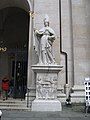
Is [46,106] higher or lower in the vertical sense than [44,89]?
lower

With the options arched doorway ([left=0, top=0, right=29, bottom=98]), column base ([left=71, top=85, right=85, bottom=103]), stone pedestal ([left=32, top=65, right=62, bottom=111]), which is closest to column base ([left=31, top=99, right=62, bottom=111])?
stone pedestal ([left=32, top=65, right=62, bottom=111])

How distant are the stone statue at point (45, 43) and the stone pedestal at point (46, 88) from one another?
15.7 inches

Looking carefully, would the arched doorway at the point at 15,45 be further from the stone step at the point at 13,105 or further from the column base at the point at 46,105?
the column base at the point at 46,105

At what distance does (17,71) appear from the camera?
20.0m

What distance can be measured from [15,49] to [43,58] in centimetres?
809

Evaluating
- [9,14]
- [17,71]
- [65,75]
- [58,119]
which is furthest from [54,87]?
[9,14]

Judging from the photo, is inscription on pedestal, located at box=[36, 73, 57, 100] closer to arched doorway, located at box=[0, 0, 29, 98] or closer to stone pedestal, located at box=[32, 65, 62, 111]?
stone pedestal, located at box=[32, 65, 62, 111]

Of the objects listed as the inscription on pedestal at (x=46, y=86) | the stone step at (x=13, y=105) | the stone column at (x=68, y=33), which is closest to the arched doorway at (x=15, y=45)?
the stone step at (x=13, y=105)

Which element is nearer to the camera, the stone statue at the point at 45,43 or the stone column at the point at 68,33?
the stone statue at the point at 45,43

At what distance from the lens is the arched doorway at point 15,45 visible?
64.3 ft

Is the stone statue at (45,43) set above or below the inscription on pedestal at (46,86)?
above

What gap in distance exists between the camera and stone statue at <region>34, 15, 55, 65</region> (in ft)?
42.9

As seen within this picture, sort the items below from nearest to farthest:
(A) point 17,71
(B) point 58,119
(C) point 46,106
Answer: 1. (B) point 58,119
2. (C) point 46,106
3. (A) point 17,71

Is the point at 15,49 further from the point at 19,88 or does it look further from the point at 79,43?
the point at 79,43
